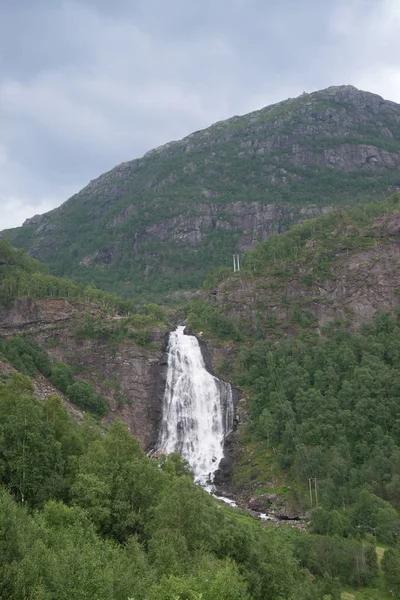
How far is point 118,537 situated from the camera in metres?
34.0

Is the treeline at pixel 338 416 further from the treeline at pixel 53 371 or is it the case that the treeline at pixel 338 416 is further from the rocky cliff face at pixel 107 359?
the treeline at pixel 53 371

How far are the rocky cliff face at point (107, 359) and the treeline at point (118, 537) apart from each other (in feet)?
128

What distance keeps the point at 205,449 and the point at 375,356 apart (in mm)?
32325

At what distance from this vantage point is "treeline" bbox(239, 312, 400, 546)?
2180 inches

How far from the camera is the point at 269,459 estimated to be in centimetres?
7288

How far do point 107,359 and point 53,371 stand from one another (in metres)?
12.2

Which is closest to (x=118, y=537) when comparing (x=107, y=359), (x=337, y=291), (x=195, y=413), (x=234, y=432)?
(x=234, y=432)

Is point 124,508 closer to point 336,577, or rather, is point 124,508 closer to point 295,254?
point 336,577

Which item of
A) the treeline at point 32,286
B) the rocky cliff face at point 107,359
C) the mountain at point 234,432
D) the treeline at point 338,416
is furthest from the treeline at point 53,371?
the treeline at point 338,416

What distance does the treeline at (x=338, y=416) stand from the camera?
5538 cm

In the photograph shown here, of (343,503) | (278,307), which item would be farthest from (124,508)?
(278,307)

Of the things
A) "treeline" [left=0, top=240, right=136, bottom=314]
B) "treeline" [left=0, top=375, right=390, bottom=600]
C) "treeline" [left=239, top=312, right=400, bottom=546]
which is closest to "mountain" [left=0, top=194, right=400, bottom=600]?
"treeline" [left=0, top=375, right=390, bottom=600]

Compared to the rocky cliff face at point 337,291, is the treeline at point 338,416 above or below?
below

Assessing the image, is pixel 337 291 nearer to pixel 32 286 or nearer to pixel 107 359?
pixel 107 359
